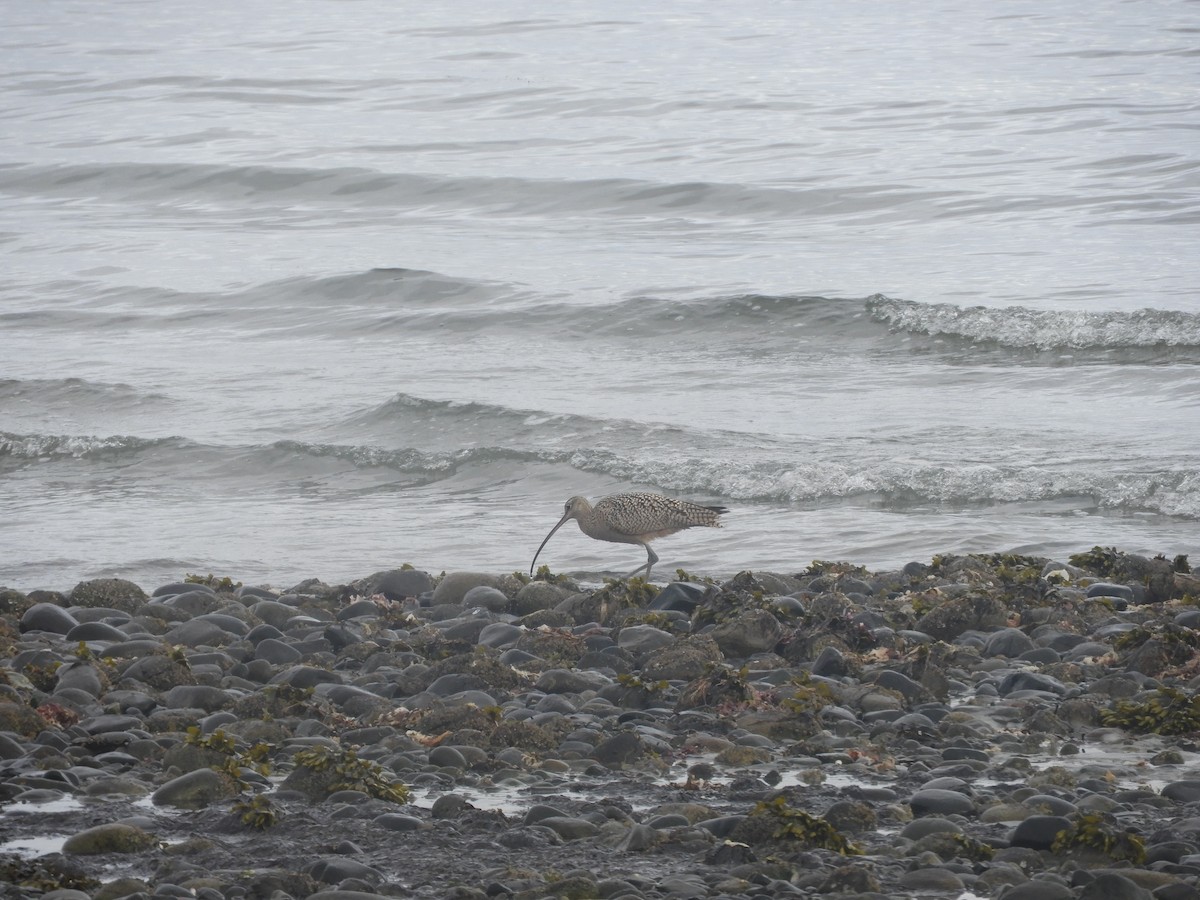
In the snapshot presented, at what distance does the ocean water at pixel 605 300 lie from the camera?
40.5ft

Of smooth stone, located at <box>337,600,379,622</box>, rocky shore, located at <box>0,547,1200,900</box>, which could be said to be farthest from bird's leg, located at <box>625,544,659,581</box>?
smooth stone, located at <box>337,600,379,622</box>

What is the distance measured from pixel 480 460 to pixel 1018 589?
6524 mm

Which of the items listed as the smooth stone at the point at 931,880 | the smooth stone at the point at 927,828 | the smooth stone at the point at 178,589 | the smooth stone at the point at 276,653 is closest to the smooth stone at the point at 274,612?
the smooth stone at the point at 178,589

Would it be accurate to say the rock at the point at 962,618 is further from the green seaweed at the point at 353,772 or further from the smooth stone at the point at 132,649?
the smooth stone at the point at 132,649

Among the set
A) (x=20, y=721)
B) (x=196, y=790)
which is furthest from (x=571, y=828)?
(x=20, y=721)

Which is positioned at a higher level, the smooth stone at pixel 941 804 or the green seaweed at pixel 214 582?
the smooth stone at pixel 941 804

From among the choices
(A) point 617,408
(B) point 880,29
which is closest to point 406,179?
(A) point 617,408

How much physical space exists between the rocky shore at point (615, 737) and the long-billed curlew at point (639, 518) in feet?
3.04

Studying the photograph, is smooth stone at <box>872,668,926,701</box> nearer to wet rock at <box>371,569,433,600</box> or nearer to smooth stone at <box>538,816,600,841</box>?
smooth stone at <box>538,816,600,841</box>

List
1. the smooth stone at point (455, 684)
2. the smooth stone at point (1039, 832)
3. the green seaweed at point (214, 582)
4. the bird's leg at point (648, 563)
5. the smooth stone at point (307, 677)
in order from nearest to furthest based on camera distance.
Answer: the smooth stone at point (1039, 832) → the smooth stone at point (455, 684) → the smooth stone at point (307, 677) → the green seaweed at point (214, 582) → the bird's leg at point (648, 563)

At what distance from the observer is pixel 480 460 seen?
14.4m

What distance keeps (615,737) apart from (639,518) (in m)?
4.03

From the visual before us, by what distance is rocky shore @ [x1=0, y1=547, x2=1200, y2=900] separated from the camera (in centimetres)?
522

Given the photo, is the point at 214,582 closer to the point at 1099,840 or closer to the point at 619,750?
the point at 619,750
